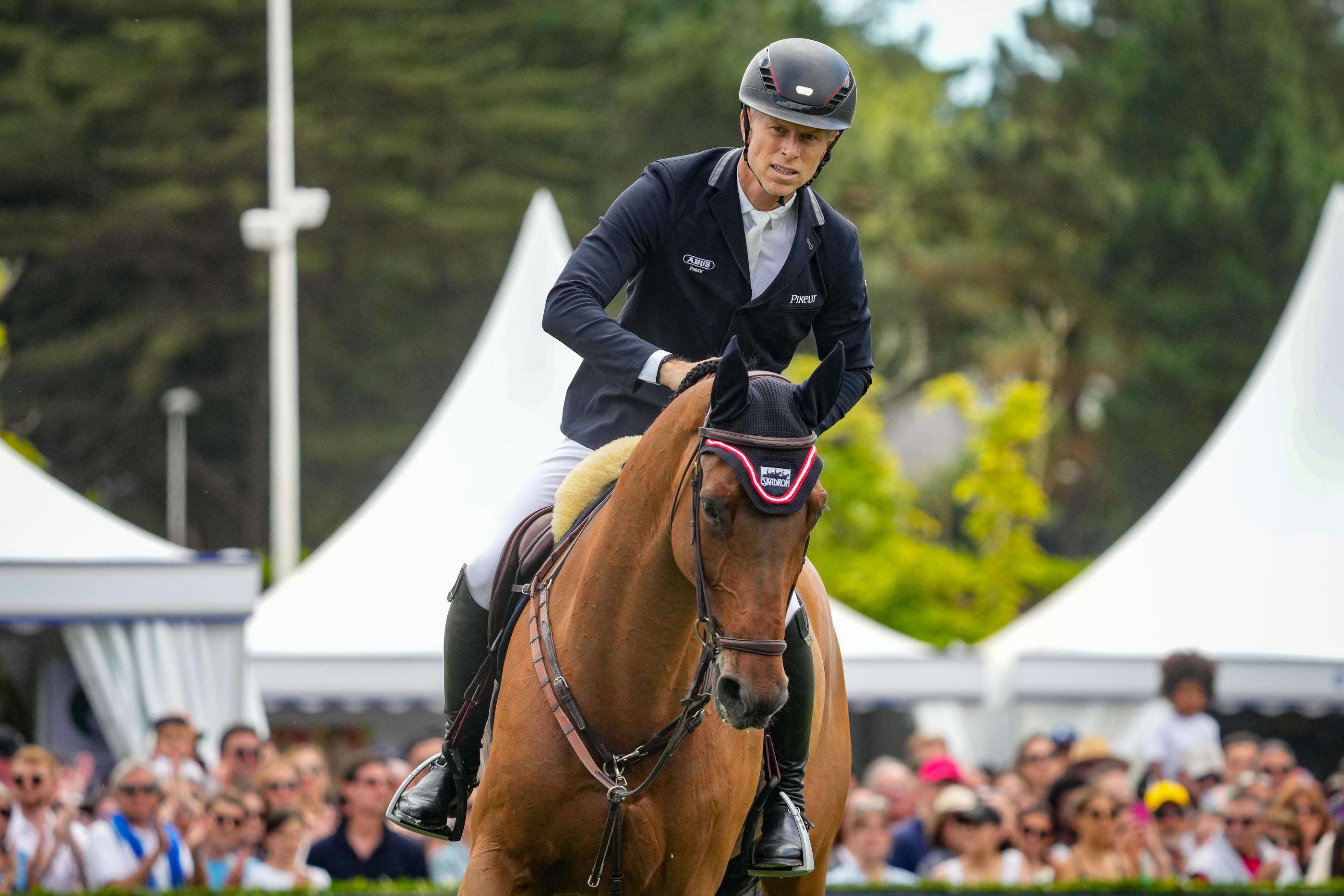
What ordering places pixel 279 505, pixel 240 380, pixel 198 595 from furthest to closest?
pixel 240 380
pixel 279 505
pixel 198 595

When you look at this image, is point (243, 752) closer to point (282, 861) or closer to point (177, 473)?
point (282, 861)

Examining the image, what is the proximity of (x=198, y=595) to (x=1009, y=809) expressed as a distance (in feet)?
20.3

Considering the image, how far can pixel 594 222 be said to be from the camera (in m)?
34.9

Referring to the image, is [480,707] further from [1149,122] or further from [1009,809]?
[1149,122]

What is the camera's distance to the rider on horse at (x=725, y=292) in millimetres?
4797

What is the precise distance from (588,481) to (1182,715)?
8.54 m

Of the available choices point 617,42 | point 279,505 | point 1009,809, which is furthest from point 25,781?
point 617,42

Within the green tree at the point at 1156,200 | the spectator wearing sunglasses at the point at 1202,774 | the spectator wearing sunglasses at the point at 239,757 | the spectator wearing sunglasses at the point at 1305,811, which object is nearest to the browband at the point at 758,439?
the spectator wearing sunglasses at the point at 239,757

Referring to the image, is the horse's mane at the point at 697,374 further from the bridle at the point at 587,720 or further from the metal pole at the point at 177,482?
the metal pole at the point at 177,482

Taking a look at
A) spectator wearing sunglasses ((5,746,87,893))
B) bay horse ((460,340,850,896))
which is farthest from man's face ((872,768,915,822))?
bay horse ((460,340,850,896))

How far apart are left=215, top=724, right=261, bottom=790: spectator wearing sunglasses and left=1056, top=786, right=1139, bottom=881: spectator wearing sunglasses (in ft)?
16.2

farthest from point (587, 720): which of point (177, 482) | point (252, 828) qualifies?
point (177, 482)

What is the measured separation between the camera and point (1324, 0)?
42500 millimetres

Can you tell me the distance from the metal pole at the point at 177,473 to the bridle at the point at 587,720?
32.6 m
